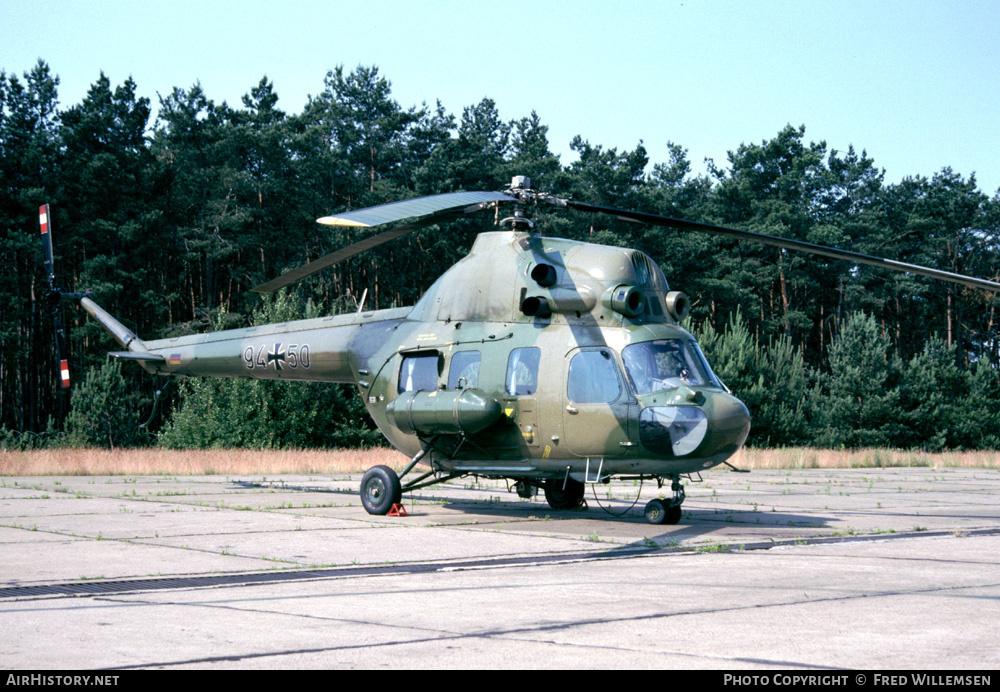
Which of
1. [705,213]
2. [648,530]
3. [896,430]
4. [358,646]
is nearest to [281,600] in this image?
[358,646]

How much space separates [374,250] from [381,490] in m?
48.7

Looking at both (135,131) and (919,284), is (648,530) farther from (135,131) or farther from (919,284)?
(919,284)

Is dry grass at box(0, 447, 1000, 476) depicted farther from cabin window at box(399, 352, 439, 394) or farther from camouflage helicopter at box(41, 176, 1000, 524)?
cabin window at box(399, 352, 439, 394)

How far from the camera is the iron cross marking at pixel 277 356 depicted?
16.5 meters

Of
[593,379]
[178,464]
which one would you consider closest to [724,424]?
[593,379]

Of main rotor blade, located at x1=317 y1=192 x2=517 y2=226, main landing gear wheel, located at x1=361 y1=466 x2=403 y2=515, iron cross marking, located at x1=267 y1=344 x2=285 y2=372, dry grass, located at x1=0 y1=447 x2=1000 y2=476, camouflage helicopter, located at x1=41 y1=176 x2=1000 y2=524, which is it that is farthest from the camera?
dry grass, located at x1=0 y1=447 x2=1000 y2=476

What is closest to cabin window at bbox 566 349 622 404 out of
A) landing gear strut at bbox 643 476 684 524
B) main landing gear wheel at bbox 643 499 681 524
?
landing gear strut at bbox 643 476 684 524

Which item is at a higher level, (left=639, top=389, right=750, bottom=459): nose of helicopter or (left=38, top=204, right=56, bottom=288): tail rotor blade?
(left=38, top=204, right=56, bottom=288): tail rotor blade

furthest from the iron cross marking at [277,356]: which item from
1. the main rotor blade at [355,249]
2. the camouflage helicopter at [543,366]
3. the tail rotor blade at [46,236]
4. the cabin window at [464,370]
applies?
the tail rotor blade at [46,236]

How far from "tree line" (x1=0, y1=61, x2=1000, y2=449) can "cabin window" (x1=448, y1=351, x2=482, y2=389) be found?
25.2 metres

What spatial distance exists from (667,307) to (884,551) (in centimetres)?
423

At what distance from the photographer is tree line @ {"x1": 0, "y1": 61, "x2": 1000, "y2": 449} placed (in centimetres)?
4466

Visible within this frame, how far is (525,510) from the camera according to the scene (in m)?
15.6

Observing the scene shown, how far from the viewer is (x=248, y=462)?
26.3m
